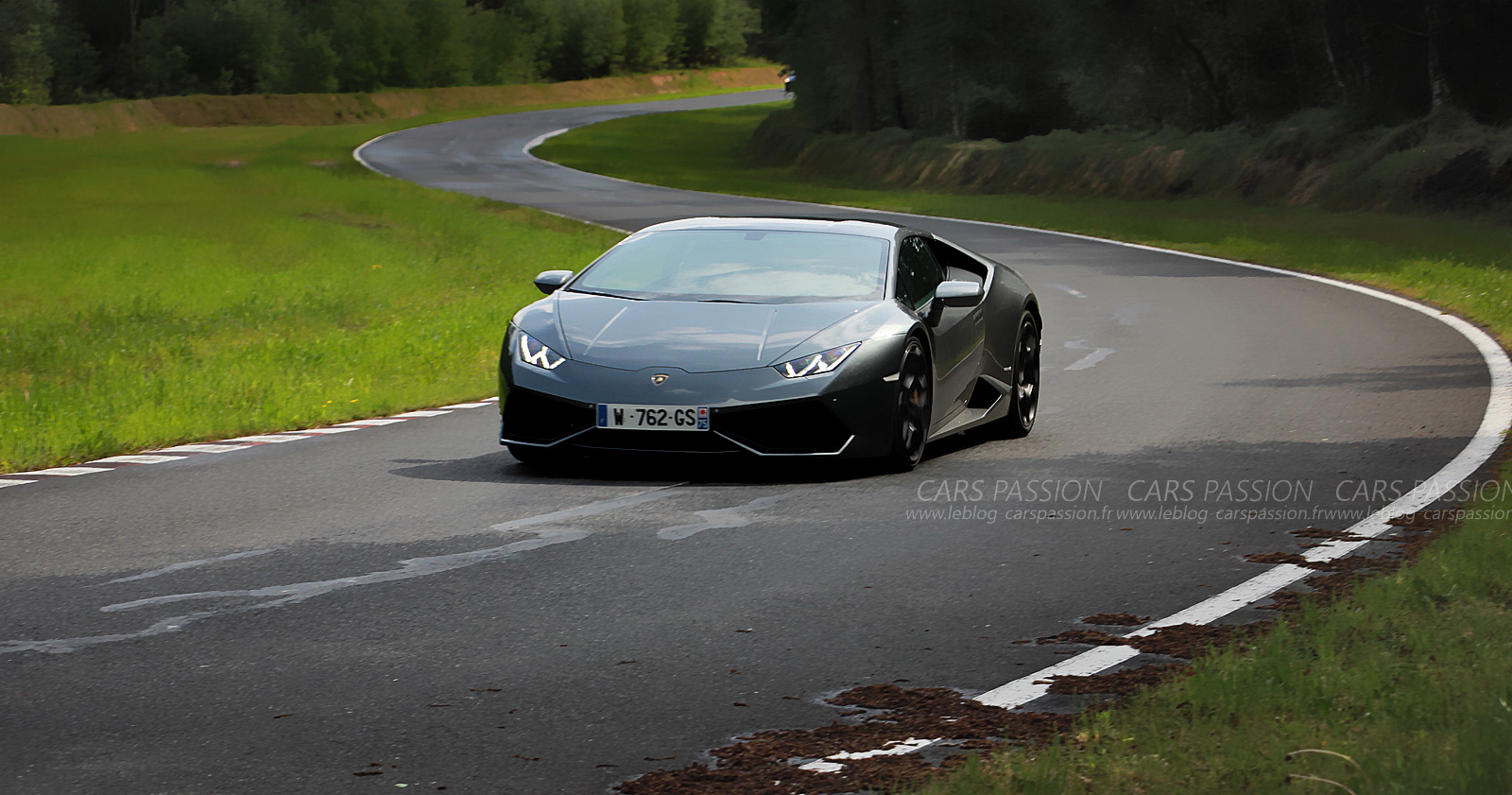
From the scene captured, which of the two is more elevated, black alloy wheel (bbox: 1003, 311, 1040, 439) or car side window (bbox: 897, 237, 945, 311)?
car side window (bbox: 897, 237, 945, 311)

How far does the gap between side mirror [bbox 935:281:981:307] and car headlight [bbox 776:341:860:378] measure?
1074 millimetres

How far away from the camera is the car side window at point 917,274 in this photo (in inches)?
416

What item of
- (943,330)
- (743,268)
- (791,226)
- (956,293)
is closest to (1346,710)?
(956,293)

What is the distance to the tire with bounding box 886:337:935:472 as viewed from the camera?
9609 millimetres

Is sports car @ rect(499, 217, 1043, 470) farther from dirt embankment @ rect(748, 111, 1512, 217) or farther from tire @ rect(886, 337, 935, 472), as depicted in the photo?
dirt embankment @ rect(748, 111, 1512, 217)

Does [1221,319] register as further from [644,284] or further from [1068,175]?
[1068,175]

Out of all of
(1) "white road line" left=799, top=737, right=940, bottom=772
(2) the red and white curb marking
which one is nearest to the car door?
(2) the red and white curb marking

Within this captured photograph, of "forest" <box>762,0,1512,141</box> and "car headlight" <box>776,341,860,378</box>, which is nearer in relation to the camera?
"car headlight" <box>776,341,860,378</box>

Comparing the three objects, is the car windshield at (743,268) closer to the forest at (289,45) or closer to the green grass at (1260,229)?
the green grass at (1260,229)

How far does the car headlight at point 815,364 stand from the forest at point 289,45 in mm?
81490

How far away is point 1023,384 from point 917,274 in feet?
3.74

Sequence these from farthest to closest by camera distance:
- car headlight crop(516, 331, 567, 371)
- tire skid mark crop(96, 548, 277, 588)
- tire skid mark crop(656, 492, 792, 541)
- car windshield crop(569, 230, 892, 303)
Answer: car windshield crop(569, 230, 892, 303)
car headlight crop(516, 331, 567, 371)
tire skid mark crop(656, 492, 792, 541)
tire skid mark crop(96, 548, 277, 588)

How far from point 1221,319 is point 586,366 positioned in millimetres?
11022

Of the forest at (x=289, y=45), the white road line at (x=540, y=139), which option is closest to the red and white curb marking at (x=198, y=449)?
the white road line at (x=540, y=139)
